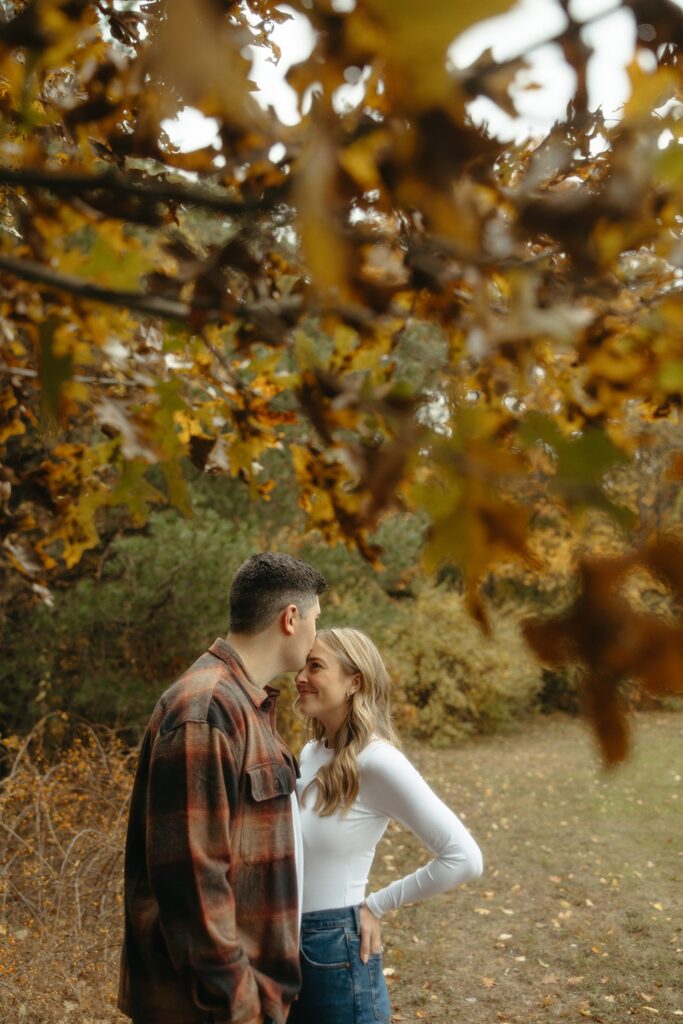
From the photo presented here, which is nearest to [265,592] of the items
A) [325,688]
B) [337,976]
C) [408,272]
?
[325,688]

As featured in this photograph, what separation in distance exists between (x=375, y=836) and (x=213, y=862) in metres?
0.66

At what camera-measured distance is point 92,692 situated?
6.76 metres

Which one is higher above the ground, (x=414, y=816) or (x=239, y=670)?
(x=239, y=670)

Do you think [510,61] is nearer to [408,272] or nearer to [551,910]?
[408,272]

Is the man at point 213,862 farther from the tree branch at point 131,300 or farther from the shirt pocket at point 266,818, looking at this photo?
the tree branch at point 131,300

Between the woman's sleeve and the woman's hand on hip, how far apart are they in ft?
0.25

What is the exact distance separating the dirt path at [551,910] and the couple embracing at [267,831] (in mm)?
1419

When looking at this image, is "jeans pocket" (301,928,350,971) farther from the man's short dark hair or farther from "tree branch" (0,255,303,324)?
"tree branch" (0,255,303,324)

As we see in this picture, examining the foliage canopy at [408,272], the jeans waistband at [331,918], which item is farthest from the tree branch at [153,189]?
the jeans waistband at [331,918]

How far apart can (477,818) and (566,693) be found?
6822 mm

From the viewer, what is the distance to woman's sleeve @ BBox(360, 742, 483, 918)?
7.30 ft

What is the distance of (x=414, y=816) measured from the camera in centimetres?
224

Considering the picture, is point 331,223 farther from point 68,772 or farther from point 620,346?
point 68,772

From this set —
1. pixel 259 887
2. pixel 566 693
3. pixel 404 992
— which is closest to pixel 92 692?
pixel 404 992
